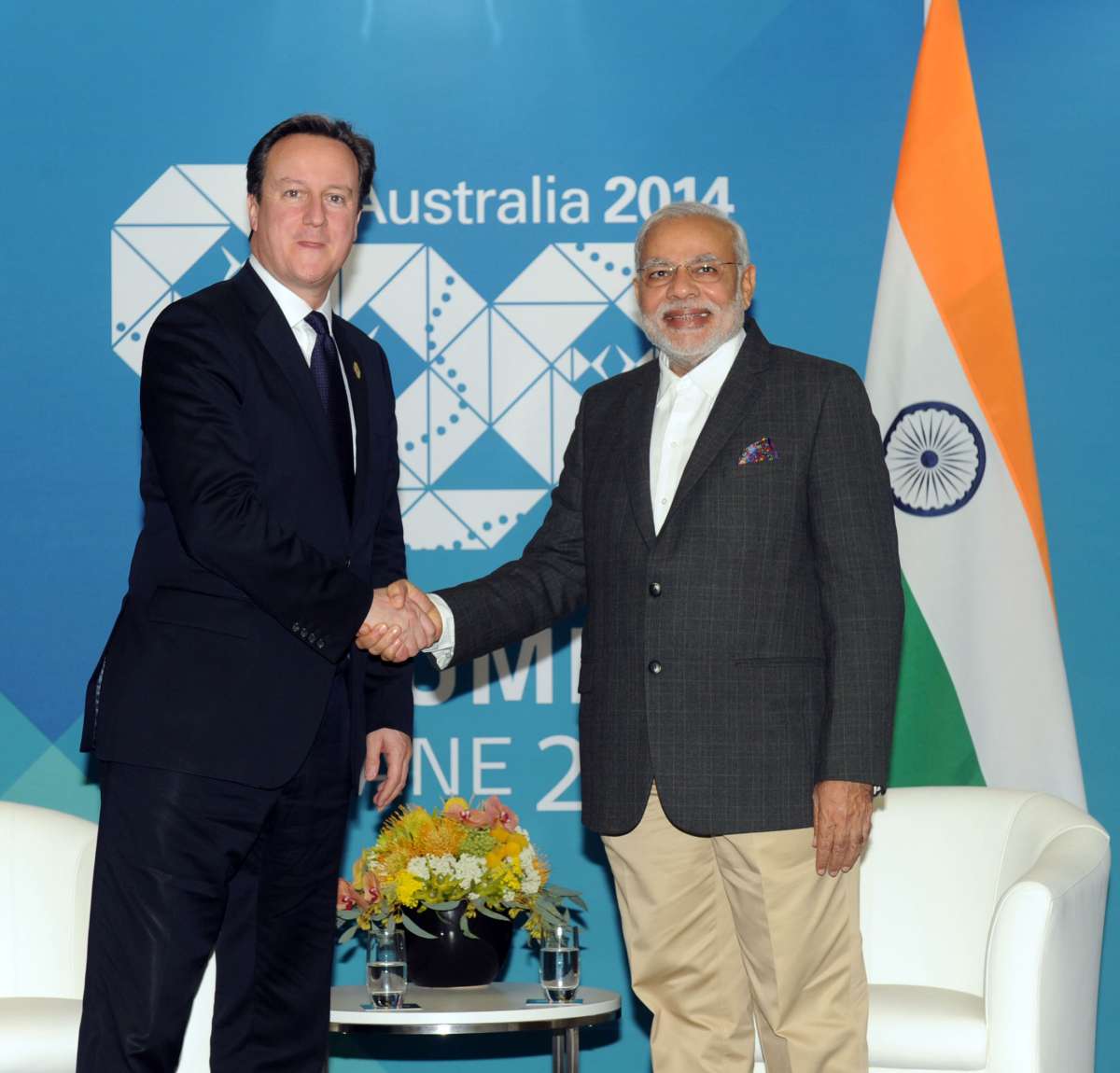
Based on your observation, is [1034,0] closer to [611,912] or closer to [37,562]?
[611,912]

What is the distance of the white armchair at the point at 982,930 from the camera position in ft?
10.2

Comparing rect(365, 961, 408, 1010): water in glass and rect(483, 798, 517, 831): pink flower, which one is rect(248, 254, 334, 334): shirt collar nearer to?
rect(483, 798, 517, 831): pink flower

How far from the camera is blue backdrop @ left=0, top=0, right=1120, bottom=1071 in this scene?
4.30 metres

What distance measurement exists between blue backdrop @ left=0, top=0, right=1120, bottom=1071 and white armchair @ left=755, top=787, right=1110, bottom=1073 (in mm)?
933

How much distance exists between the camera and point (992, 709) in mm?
4160

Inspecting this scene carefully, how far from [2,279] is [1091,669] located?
3.27 metres

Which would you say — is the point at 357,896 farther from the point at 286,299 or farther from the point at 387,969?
the point at 286,299

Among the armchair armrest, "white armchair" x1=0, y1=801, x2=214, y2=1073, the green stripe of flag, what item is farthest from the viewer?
the green stripe of flag

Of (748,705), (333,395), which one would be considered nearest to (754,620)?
(748,705)

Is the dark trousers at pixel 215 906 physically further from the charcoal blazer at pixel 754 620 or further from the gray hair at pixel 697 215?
the gray hair at pixel 697 215

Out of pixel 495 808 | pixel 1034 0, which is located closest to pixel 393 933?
pixel 495 808

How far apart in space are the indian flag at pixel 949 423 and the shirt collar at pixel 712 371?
49.1 inches

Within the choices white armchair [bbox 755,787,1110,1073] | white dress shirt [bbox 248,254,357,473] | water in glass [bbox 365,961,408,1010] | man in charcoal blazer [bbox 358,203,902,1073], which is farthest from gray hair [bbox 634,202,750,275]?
water in glass [bbox 365,961,408,1010]

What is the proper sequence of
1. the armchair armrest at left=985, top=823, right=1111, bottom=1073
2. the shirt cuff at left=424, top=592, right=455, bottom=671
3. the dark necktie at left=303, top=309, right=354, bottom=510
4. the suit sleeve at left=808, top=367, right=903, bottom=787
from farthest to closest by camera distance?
the shirt cuff at left=424, top=592, right=455, bottom=671 < the armchair armrest at left=985, top=823, right=1111, bottom=1073 < the dark necktie at left=303, top=309, right=354, bottom=510 < the suit sleeve at left=808, top=367, right=903, bottom=787
